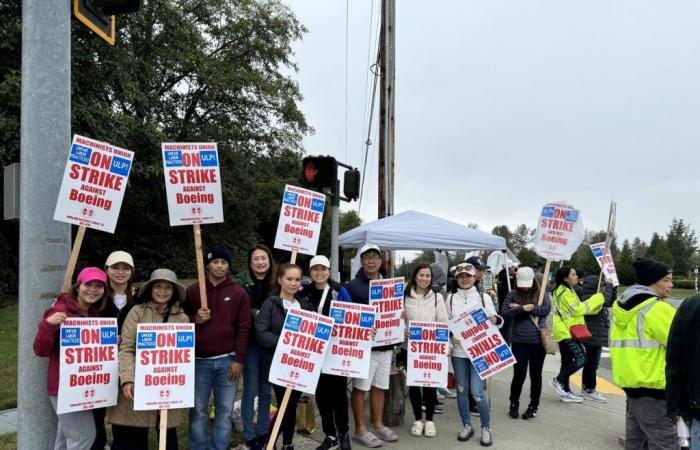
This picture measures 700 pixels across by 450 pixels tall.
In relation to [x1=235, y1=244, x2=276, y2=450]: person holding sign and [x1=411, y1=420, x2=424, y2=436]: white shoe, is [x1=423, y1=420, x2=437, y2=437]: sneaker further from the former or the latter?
[x1=235, y1=244, x2=276, y2=450]: person holding sign

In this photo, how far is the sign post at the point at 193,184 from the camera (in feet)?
14.4

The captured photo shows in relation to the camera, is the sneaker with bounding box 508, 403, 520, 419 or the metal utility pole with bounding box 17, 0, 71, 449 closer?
the metal utility pole with bounding box 17, 0, 71, 449

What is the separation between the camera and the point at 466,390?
218 inches

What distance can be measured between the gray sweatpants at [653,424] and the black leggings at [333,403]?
Answer: 8.29ft

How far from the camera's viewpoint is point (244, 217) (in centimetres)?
2658

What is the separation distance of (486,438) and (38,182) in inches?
185

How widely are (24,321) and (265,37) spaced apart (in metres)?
24.0

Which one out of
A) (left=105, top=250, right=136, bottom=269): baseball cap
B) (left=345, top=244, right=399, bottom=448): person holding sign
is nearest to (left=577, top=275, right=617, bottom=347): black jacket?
(left=345, top=244, right=399, bottom=448): person holding sign

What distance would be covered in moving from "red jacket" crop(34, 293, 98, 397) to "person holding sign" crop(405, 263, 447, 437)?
3.33 m

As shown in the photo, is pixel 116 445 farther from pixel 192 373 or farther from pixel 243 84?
pixel 243 84

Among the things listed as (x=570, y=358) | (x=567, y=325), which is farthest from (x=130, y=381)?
(x=570, y=358)

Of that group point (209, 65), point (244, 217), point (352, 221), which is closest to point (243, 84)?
point (209, 65)

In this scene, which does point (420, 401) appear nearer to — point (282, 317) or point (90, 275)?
point (282, 317)

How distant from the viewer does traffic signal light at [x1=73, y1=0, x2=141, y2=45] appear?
346 centimetres
